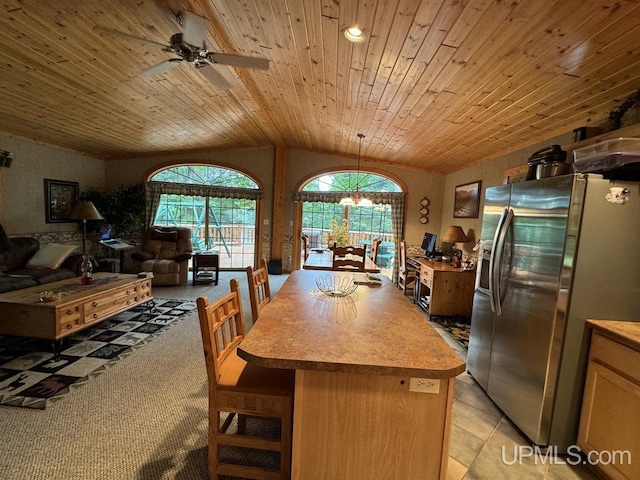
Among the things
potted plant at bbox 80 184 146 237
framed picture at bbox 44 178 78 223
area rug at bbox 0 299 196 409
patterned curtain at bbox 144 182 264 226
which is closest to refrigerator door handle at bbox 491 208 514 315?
area rug at bbox 0 299 196 409

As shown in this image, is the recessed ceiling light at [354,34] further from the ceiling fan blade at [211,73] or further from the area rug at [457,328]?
the area rug at [457,328]

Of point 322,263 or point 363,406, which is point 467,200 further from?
point 363,406

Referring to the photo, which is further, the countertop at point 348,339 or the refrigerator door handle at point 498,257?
the refrigerator door handle at point 498,257

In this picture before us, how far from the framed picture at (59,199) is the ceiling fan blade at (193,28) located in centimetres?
463

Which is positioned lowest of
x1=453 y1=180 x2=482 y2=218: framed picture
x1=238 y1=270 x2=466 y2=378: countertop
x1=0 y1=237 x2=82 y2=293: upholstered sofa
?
x1=0 y1=237 x2=82 y2=293: upholstered sofa

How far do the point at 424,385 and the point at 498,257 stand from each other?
56.7 inches

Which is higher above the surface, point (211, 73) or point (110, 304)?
point (211, 73)

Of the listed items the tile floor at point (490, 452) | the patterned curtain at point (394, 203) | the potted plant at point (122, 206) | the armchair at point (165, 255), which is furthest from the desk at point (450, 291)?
the potted plant at point (122, 206)

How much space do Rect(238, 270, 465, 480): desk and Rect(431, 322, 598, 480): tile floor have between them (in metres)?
0.71

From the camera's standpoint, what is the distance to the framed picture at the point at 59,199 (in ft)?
16.7

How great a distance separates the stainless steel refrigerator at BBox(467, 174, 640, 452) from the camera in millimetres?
1677

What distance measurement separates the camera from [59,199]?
5324mm

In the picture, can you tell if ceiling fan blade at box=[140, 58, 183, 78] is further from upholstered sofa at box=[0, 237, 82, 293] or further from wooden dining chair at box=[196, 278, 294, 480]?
upholstered sofa at box=[0, 237, 82, 293]

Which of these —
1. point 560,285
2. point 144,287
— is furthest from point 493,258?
point 144,287
